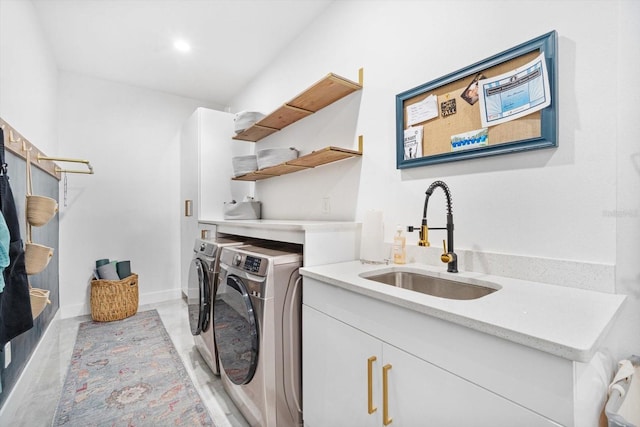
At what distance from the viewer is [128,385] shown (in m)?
1.97

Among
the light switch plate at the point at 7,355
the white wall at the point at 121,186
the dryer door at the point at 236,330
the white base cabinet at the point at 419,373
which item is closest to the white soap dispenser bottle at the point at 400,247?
the white base cabinet at the point at 419,373

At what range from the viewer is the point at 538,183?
3.84ft

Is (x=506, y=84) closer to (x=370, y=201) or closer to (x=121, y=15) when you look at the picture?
(x=370, y=201)

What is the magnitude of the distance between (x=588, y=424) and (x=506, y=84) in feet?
3.81

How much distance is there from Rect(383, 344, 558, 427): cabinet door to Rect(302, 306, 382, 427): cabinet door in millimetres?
80

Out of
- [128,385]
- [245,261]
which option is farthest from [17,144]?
[128,385]

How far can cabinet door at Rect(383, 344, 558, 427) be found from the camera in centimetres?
73

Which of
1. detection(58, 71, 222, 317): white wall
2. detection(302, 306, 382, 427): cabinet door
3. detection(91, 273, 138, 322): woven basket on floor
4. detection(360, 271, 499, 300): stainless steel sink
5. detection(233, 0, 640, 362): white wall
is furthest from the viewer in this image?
detection(58, 71, 222, 317): white wall

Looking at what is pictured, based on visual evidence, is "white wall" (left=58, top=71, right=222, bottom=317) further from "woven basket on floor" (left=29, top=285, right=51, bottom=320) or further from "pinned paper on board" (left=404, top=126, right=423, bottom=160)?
"pinned paper on board" (left=404, top=126, right=423, bottom=160)

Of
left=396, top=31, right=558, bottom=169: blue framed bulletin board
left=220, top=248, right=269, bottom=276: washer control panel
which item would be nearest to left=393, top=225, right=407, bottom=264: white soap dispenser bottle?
left=396, top=31, right=558, bottom=169: blue framed bulletin board

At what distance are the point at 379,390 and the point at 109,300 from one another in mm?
3179

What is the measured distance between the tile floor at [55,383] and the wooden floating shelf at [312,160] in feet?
5.20

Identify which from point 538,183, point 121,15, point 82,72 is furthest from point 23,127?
point 538,183

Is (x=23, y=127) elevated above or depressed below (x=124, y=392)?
above
